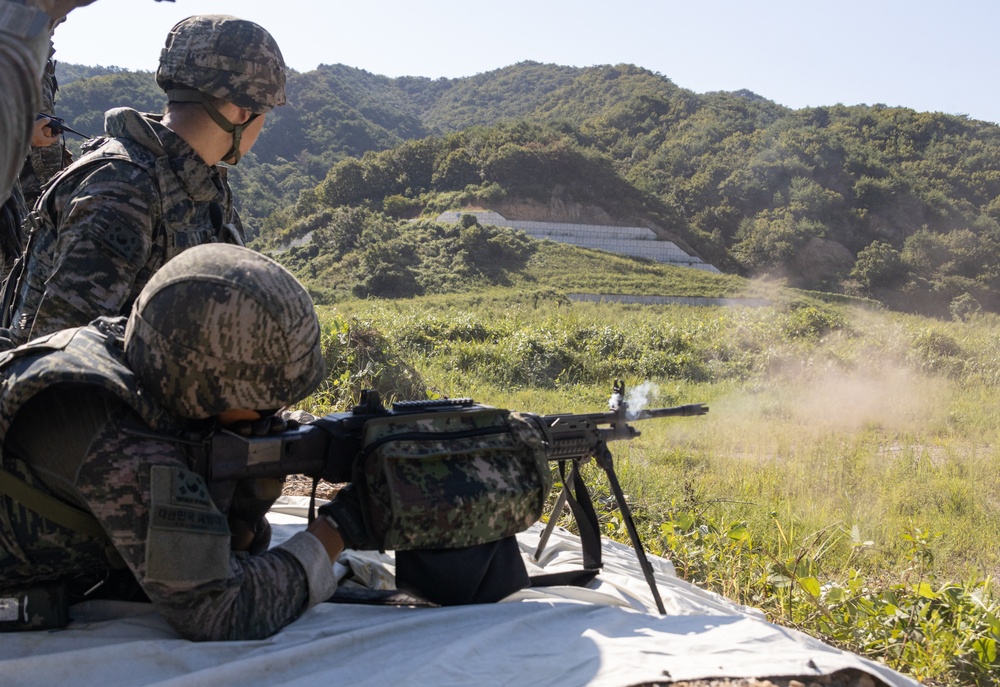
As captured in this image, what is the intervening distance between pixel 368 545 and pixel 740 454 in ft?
21.0

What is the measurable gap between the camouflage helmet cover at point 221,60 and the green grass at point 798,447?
2.80m

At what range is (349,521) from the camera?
253cm

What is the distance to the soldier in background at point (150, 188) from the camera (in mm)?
2881

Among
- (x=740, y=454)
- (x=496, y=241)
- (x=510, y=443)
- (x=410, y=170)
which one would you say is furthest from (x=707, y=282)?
(x=510, y=443)

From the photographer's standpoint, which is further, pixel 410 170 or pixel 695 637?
pixel 410 170

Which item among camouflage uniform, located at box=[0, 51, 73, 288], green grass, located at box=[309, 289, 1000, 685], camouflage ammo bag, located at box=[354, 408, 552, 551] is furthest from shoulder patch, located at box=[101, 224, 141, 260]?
green grass, located at box=[309, 289, 1000, 685]

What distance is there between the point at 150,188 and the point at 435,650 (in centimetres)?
187

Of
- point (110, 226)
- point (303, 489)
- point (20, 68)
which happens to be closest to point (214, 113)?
point (110, 226)

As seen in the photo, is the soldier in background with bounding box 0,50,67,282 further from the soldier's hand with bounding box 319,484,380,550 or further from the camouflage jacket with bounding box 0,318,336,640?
the soldier's hand with bounding box 319,484,380,550

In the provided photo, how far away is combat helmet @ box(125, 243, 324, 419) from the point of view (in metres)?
2.14

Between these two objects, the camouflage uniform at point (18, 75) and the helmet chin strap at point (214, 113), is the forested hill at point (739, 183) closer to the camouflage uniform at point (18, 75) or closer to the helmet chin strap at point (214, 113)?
the helmet chin strap at point (214, 113)

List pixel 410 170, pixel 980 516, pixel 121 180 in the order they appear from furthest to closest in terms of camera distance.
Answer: pixel 410 170 < pixel 980 516 < pixel 121 180

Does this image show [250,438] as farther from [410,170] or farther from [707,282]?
[410,170]

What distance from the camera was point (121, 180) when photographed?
9.76 feet
